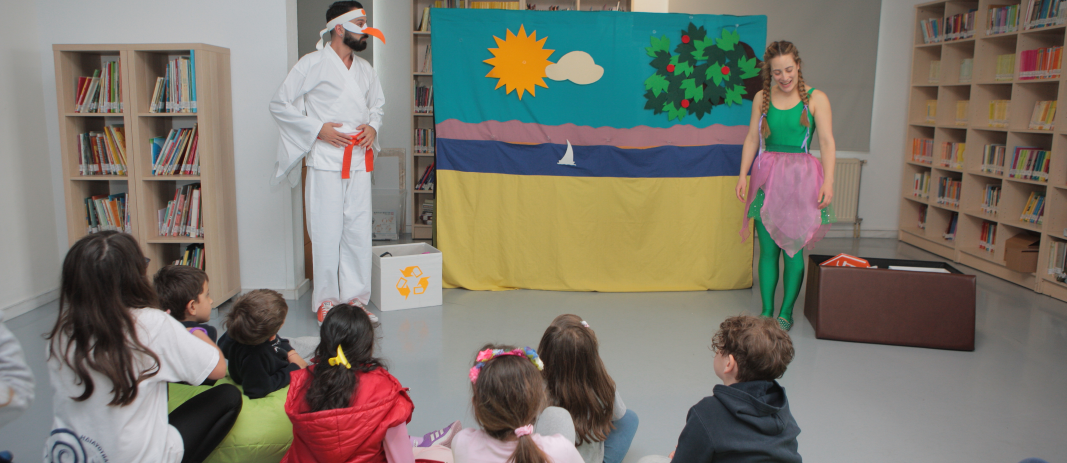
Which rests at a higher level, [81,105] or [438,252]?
[81,105]

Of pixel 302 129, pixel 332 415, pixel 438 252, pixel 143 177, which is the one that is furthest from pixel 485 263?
pixel 332 415

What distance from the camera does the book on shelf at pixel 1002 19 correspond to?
189 inches

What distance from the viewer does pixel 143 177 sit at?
3.63m

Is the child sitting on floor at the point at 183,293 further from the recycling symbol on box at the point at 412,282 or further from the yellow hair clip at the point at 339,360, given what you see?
the recycling symbol on box at the point at 412,282

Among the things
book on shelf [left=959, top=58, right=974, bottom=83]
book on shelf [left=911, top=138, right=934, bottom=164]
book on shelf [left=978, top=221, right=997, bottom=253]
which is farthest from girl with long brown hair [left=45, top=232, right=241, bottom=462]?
book on shelf [left=911, top=138, right=934, bottom=164]

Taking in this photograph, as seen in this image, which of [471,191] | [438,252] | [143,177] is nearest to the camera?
[143,177]

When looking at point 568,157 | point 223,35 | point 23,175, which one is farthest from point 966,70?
point 23,175

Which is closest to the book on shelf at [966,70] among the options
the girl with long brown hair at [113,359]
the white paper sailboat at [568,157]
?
the white paper sailboat at [568,157]

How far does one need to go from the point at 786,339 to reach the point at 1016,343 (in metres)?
2.54

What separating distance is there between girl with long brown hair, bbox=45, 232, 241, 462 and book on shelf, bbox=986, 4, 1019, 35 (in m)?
5.35

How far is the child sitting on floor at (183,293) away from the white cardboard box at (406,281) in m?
1.55

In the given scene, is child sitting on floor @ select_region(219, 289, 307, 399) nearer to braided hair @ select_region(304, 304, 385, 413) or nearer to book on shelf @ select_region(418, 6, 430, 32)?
braided hair @ select_region(304, 304, 385, 413)

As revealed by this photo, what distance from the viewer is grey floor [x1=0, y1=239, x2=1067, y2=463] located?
8.16ft

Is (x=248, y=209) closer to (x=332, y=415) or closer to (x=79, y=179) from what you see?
(x=79, y=179)
